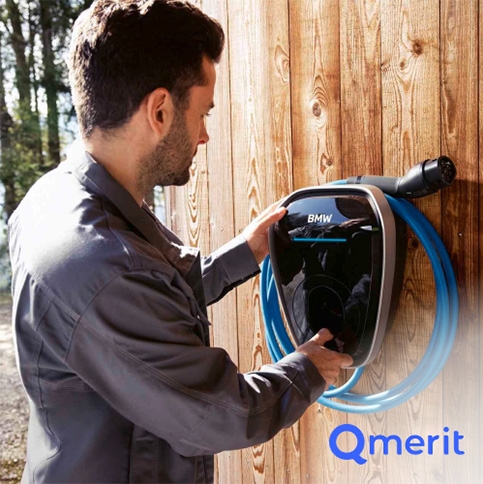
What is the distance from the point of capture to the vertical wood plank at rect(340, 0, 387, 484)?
1580 mm

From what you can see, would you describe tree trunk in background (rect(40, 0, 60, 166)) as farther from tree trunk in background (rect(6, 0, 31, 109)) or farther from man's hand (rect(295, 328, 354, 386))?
man's hand (rect(295, 328, 354, 386))

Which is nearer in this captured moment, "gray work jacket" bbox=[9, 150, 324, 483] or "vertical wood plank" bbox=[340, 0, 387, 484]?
"gray work jacket" bbox=[9, 150, 324, 483]

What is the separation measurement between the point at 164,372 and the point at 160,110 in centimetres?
52

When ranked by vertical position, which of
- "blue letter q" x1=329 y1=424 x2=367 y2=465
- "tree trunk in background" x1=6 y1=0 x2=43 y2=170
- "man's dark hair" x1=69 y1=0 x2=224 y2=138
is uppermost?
"tree trunk in background" x1=6 y1=0 x2=43 y2=170

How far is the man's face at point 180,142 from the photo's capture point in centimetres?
128

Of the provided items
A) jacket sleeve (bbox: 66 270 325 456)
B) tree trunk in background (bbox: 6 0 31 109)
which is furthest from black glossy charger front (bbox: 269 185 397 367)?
tree trunk in background (bbox: 6 0 31 109)

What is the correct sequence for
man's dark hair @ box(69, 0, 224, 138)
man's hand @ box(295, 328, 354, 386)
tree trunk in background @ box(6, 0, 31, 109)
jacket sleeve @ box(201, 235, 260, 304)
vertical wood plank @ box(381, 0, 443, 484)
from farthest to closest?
tree trunk in background @ box(6, 0, 31, 109)
jacket sleeve @ box(201, 235, 260, 304)
vertical wood plank @ box(381, 0, 443, 484)
man's hand @ box(295, 328, 354, 386)
man's dark hair @ box(69, 0, 224, 138)

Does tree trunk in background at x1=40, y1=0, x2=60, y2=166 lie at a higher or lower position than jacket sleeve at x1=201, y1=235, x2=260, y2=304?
higher

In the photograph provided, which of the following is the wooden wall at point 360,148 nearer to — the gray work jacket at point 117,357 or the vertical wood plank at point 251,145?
the vertical wood plank at point 251,145

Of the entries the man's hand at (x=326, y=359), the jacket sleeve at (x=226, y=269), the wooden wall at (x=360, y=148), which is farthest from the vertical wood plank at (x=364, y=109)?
the jacket sleeve at (x=226, y=269)

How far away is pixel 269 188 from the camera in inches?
74.9

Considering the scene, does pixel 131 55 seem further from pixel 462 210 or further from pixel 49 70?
pixel 49 70

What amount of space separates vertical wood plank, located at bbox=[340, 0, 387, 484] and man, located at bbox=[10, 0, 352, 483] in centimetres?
37

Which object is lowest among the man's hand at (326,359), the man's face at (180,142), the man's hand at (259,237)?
the man's hand at (326,359)
